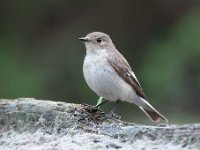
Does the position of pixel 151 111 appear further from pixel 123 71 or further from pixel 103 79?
pixel 103 79

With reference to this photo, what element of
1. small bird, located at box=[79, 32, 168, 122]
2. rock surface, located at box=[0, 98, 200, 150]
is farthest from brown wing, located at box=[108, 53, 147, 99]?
rock surface, located at box=[0, 98, 200, 150]

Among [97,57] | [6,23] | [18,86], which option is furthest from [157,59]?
[97,57]

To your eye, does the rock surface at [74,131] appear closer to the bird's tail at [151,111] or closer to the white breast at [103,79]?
the white breast at [103,79]

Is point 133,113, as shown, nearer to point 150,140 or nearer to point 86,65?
point 86,65

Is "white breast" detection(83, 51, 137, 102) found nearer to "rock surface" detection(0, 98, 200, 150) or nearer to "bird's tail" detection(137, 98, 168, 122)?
"bird's tail" detection(137, 98, 168, 122)

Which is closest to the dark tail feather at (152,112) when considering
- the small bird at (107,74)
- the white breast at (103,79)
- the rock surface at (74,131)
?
the small bird at (107,74)

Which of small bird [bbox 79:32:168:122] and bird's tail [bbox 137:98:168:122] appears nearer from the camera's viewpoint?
small bird [bbox 79:32:168:122]
